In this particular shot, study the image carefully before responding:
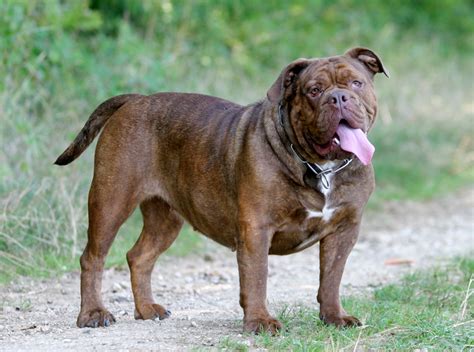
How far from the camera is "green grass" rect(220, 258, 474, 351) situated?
5336 millimetres

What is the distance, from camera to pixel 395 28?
67.2ft

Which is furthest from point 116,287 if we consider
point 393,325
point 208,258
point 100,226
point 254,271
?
point 393,325

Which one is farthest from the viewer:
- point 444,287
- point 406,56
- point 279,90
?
point 406,56

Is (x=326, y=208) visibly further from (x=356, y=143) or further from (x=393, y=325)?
(x=393, y=325)

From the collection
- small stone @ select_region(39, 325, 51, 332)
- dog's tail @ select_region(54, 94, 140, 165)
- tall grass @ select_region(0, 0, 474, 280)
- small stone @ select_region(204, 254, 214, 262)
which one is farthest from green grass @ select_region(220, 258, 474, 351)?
tall grass @ select_region(0, 0, 474, 280)

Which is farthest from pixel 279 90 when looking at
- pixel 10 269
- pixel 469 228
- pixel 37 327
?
pixel 469 228

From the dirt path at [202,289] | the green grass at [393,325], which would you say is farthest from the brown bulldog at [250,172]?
the dirt path at [202,289]

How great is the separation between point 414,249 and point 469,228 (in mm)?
1326

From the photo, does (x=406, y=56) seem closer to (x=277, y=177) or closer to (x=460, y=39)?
(x=460, y=39)

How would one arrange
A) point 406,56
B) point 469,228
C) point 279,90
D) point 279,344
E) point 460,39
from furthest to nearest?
point 460,39 → point 406,56 → point 469,228 → point 279,90 → point 279,344

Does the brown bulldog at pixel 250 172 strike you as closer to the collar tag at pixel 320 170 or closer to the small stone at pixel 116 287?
the collar tag at pixel 320 170

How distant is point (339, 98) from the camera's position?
Result: 5.62m

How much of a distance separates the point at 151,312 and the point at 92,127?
1.33 m

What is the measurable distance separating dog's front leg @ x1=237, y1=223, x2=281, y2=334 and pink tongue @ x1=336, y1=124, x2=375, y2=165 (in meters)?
0.69
